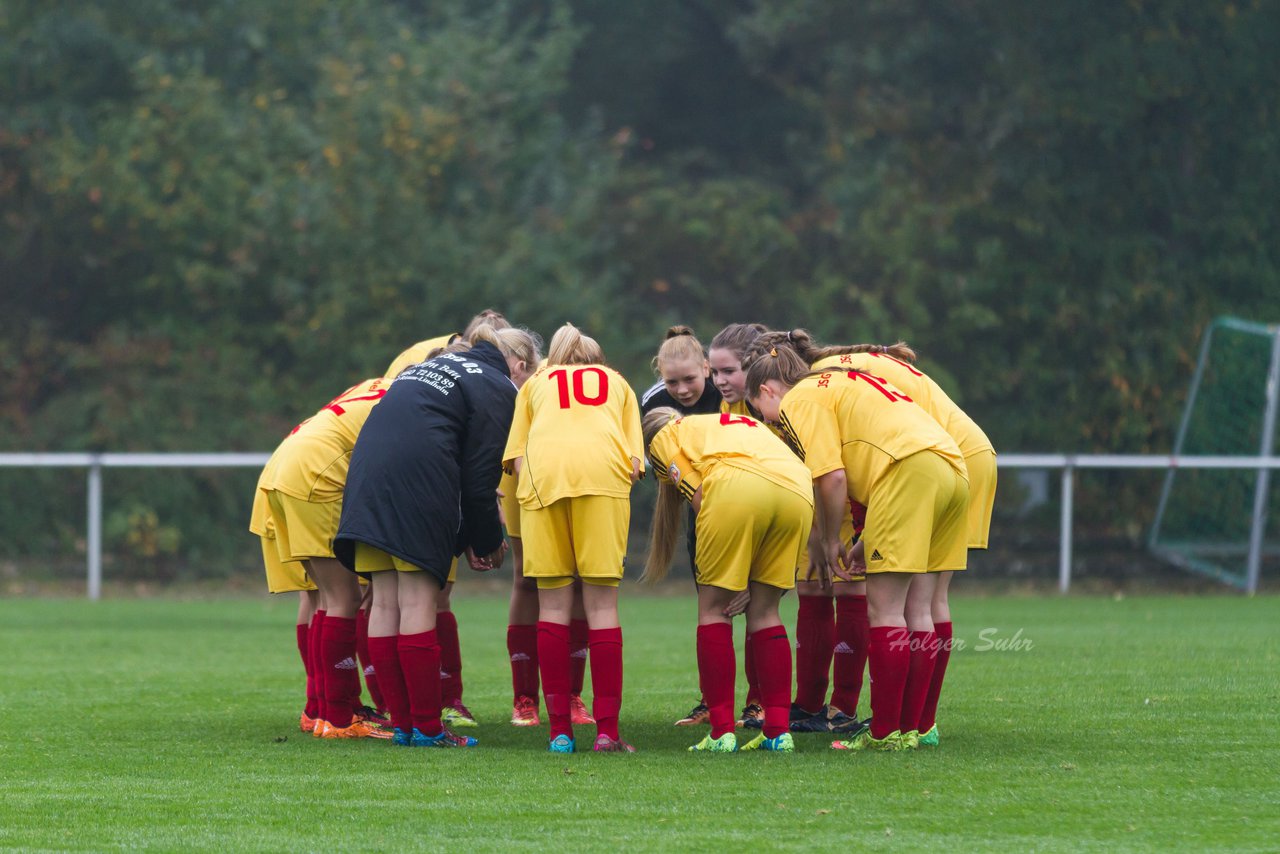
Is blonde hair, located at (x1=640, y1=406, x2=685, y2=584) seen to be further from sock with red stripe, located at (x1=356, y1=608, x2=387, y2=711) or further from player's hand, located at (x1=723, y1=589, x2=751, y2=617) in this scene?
sock with red stripe, located at (x1=356, y1=608, x2=387, y2=711)

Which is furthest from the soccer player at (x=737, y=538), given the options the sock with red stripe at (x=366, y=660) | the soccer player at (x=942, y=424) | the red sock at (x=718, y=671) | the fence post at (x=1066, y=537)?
the fence post at (x=1066, y=537)

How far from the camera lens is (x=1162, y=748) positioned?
605 cm

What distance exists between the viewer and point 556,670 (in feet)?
20.0

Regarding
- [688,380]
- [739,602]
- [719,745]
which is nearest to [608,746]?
[719,745]

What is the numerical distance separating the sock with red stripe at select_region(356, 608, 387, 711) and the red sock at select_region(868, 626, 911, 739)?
6.67 feet

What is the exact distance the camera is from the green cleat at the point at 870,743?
6145mm

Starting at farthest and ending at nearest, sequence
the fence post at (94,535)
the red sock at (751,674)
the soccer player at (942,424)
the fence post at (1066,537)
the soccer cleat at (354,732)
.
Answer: the fence post at (1066,537), the fence post at (94,535), the red sock at (751,674), the soccer cleat at (354,732), the soccer player at (942,424)

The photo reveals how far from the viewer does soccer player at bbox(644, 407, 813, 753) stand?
6.04m

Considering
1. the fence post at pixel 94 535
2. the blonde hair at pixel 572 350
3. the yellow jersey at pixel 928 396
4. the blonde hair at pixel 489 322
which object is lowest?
the fence post at pixel 94 535

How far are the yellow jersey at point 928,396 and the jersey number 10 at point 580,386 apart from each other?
894mm

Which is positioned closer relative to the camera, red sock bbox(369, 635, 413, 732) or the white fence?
red sock bbox(369, 635, 413, 732)

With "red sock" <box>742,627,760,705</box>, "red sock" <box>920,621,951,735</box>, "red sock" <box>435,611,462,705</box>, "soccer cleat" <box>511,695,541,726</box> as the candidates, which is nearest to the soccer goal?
"red sock" <box>742,627,760,705</box>

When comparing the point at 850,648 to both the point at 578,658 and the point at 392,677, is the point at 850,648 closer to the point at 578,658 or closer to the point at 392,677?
the point at 578,658

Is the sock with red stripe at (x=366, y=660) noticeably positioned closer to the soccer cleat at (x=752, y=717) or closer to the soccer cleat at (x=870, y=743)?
the soccer cleat at (x=752, y=717)
